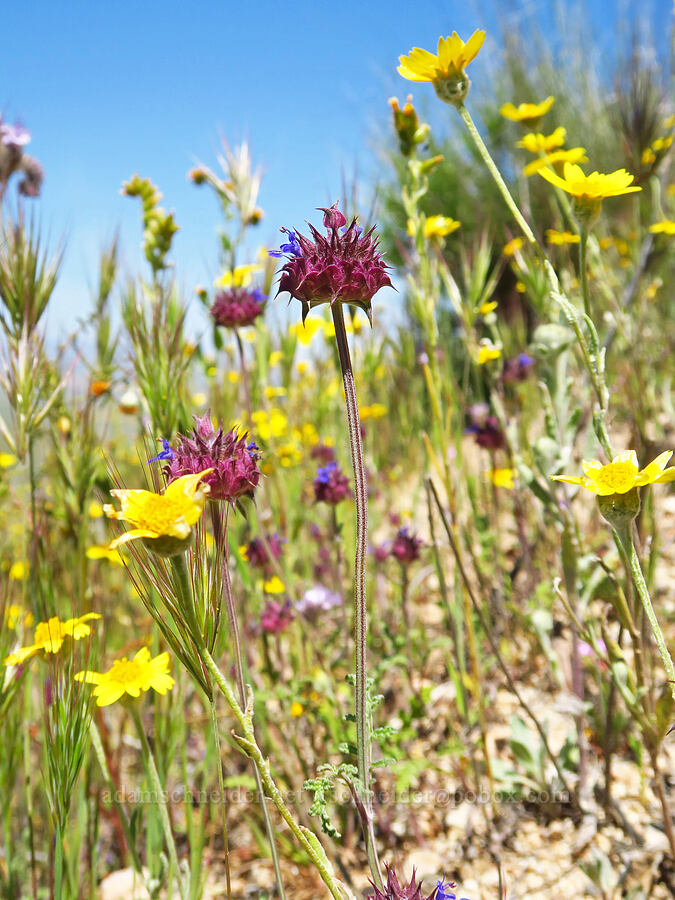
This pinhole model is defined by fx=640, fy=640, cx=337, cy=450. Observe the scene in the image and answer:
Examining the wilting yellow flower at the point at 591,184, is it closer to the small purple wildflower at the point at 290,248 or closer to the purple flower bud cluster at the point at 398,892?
the small purple wildflower at the point at 290,248

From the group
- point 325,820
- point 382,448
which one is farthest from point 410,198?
point 382,448

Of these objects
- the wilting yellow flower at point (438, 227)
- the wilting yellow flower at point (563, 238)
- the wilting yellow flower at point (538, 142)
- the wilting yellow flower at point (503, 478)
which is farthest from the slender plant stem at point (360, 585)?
the wilting yellow flower at point (503, 478)

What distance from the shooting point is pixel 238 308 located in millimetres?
1917

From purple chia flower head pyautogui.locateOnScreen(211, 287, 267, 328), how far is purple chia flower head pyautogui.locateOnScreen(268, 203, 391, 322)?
44.5 inches

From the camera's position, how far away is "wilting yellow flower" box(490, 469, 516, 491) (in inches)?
90.4

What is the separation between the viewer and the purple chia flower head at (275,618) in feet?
6.19

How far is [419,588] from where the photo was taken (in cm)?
294

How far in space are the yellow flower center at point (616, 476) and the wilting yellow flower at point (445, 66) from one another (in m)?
0.68

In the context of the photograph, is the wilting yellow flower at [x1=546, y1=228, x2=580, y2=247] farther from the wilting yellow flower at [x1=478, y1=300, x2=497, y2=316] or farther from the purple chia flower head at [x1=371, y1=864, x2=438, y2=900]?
the purple chia flower head at [x1=371, y1=864, x2=438, y2=900]

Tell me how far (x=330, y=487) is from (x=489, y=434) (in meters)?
0.76

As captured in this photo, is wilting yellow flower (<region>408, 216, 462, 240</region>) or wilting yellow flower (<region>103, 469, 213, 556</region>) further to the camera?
wilting yellow flower (<region>408, 216, 462, 240</region>)

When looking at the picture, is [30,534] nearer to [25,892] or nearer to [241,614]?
[241,614]

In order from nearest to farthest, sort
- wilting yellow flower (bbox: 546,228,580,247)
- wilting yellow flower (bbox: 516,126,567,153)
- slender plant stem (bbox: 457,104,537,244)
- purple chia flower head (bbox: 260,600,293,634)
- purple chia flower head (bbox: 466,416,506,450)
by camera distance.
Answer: slender plant stem (bbox: 457,104,537,244) → wilting yellow flower (bbox: 546,228,580,247) → wilting yellow flower (bbox: 516,126,567,153) → purple chia flower head (bbox: 260,600,293,634) → purple chia flower head (bbox: 466,416,506,450)

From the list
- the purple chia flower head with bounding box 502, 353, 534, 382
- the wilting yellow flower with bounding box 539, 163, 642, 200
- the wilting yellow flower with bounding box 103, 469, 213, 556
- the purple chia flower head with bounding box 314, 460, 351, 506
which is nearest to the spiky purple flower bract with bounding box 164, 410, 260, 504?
the wilting yellow flower with bounding box 103, 469, 213, 556
